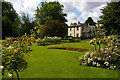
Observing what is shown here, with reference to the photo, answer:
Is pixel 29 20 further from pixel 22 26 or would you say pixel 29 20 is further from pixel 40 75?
pixel 40 75

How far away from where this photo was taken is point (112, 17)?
1875cm

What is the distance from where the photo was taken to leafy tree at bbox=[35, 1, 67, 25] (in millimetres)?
35781

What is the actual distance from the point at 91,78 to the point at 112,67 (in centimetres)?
196

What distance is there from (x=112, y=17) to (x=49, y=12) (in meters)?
22.2

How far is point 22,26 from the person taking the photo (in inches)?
1051

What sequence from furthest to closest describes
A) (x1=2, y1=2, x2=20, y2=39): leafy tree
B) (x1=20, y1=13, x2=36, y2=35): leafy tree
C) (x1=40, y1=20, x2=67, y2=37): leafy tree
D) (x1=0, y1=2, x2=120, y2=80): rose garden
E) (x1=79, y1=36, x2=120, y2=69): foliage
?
(x1=2, y1=2, x2=20, y2=39): leafy tree < (x1=20, y1=13, x2=36, y2=35): leafy tree < (x1=40, y1=20, x2=67, y2=37): leafy tree < (x1=79, y1=36, x2=120, y2=69): foliage < (x1=0, y1=2, x2=120, y2=80): rose garden

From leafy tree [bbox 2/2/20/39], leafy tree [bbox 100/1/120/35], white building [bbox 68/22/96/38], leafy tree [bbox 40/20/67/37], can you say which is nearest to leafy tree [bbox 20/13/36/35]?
leafy tree [bbox 2/2/20/39]

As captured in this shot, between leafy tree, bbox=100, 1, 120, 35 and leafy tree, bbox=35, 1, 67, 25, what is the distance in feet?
63.3

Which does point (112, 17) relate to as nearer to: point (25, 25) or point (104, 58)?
point (104, 58)

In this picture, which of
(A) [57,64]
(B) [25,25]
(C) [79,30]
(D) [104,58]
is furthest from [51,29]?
(C) [79,30]

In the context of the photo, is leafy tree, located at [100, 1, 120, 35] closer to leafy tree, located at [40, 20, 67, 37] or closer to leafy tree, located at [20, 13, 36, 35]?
leafy tree, located at [40, 20, 67, 37]

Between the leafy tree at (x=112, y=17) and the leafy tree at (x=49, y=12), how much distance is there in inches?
760

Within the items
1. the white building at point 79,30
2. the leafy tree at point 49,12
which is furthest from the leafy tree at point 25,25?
the white building at point 79,30

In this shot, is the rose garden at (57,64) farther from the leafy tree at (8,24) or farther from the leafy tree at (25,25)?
the leafy tree at (8,24)
